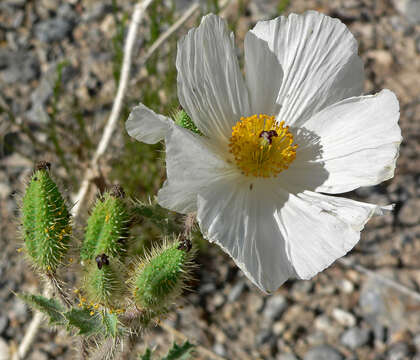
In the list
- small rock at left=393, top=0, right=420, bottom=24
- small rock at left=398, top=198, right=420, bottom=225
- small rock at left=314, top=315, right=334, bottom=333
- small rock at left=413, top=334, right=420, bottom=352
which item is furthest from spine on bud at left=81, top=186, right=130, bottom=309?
small rock at left=393, top=0, right=420, bottom=24

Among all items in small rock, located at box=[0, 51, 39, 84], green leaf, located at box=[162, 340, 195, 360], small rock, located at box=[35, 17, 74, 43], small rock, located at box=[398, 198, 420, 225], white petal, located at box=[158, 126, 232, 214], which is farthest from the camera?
small rock, located at box=[35, 17, 74, 43]

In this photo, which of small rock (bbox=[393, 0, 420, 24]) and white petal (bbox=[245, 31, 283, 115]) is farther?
small rock (bbox=[393, 0, 420, 24])

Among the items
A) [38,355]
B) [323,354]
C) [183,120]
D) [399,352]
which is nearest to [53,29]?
[38,355]

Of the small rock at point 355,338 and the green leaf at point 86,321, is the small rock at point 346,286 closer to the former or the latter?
the small rock at point 355,338

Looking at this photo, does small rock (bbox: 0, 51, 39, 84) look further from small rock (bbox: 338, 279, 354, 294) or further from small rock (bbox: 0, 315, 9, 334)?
small rock (bbox: 338, 279, 354, 294)

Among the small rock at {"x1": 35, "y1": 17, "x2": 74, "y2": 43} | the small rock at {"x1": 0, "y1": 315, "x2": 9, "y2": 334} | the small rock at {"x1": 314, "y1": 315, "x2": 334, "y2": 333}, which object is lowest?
the small rock at {"x1": 314, "y1": 315, "x2": 334, "y2": 333}

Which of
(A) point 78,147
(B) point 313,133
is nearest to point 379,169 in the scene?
(B) point 313,133

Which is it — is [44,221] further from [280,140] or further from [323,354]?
[323,354]
